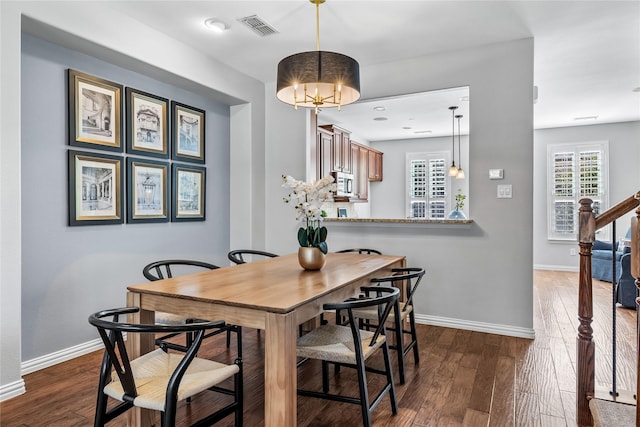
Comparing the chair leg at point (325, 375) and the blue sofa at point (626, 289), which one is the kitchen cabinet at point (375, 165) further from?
the chair leg at point (325, 375)

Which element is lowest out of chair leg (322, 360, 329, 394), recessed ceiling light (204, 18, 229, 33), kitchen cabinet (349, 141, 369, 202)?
chair leg (322, 360, 329, 394)

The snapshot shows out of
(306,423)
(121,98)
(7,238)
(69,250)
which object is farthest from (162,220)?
(306,423)

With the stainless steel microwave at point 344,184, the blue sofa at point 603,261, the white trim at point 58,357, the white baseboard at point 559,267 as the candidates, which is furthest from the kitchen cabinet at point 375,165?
the white trim at point 58,357

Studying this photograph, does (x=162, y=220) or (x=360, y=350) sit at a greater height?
(x=162, y=220)

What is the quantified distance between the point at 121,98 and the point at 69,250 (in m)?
1.32

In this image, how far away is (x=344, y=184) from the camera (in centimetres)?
636

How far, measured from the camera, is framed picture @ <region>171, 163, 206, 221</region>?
3.92m

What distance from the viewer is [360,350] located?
184 centimetres

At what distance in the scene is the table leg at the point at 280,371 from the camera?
159 cm

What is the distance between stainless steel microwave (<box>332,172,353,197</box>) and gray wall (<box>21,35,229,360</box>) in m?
3.09

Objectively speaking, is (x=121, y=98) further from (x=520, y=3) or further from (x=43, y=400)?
(x=520, y=3)

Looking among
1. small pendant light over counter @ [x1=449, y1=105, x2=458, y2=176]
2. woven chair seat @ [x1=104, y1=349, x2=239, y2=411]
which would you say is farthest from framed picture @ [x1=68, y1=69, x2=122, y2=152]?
small pendant light over counter @ [x1=449, y1=105, x2=458, y2=176]

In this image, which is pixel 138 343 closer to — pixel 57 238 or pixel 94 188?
pixel 57 238

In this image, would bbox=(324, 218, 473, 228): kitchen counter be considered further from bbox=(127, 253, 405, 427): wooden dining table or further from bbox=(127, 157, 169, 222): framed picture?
bbox=(127, 157, 169, 222): framed picture
